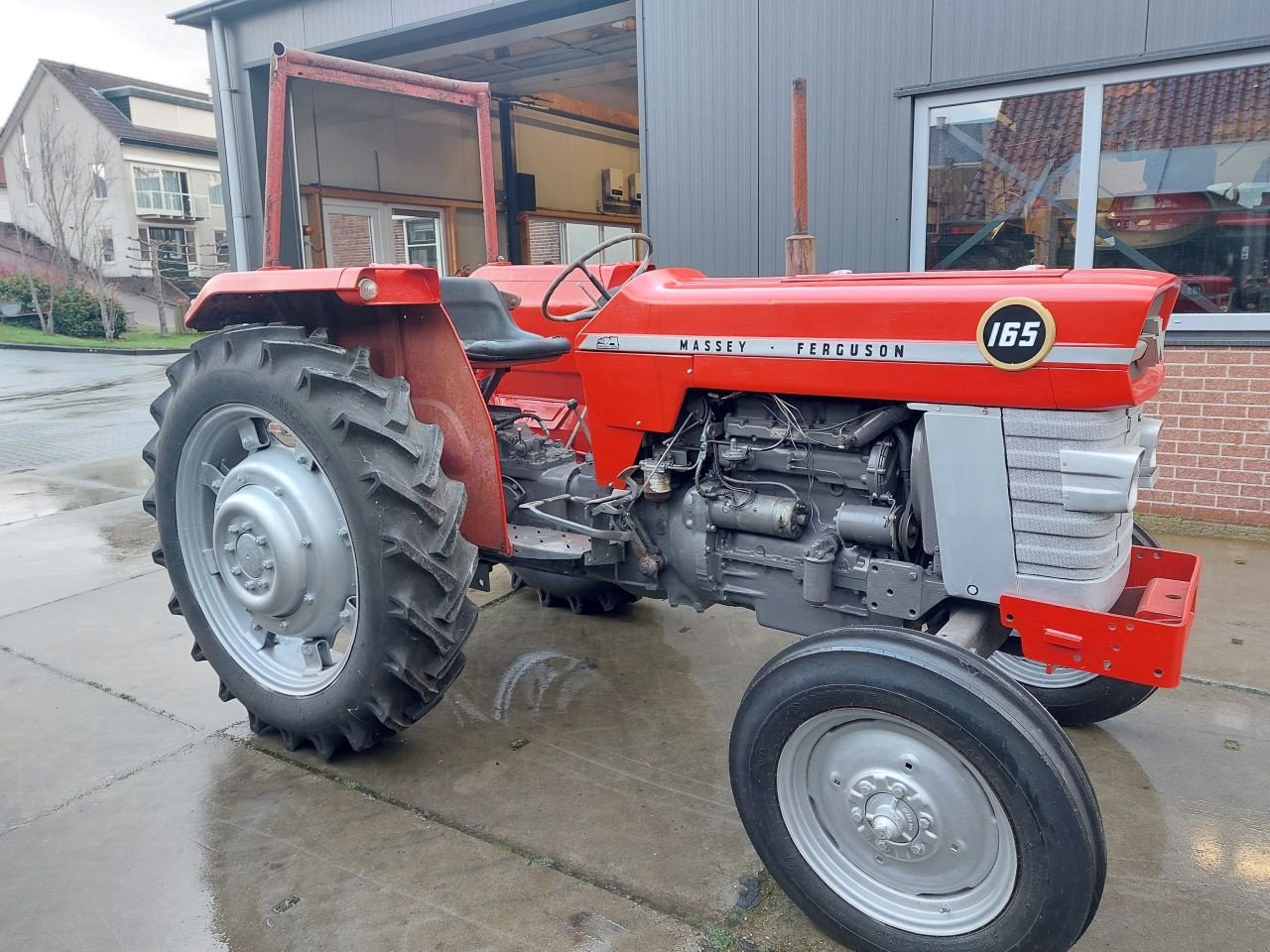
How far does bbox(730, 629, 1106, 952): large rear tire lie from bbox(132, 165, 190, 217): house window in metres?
36.7

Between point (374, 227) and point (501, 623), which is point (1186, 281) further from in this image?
point (374, 227)

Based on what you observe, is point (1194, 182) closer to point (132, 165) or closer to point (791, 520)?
point (791, 520)

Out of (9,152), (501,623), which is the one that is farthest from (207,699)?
(9,152)

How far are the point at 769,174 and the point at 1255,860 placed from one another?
4310mm

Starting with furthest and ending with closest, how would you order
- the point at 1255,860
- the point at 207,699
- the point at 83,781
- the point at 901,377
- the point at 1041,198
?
the point at 1041,198
the point at 207,699
the point at 83,781
the point at 1255,860
the point at 901,377

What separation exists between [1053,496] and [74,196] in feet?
99.4

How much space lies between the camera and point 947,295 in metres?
1.95

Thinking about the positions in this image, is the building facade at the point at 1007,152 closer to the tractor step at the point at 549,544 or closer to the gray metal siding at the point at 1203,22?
the gray metal siding at the point at 1203,22

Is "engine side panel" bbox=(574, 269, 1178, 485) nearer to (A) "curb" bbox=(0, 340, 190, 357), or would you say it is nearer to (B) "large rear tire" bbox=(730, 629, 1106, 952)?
(B) "large rear tire" bbox=(730, 629, 1106, 952)

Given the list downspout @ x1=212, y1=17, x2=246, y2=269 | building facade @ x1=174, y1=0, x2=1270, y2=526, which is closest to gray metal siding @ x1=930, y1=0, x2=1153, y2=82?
building facade @ x1=174, y1=0, x2=1270, y2=526


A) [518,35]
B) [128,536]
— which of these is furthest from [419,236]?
[128,536]

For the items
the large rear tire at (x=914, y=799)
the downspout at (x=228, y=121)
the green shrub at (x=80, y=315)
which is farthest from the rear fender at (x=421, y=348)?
the green shrub at (x=80, y=315)

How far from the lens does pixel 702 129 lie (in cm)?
566

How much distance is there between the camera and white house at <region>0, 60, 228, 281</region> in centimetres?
3228
